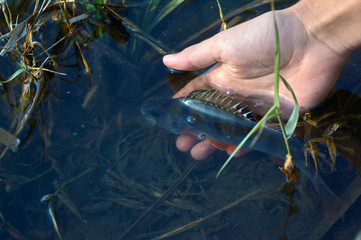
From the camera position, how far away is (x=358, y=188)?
2.88m

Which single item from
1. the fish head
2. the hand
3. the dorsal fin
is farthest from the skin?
the dorsal fin

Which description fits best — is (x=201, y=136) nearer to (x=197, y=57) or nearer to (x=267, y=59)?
(x=197, y=57)

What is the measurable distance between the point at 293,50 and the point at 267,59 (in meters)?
0.25

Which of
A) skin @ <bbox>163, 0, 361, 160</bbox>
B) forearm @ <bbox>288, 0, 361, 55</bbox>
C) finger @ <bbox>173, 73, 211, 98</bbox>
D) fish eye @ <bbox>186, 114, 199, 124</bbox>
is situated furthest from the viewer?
finger @ <bbox>173, 73, 211, 98</bbox>

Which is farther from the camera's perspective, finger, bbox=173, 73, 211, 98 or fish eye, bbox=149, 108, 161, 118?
finger, bbox=173, 73, 211, 98

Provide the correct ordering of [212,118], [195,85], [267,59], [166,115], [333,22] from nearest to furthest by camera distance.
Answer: [333,22] → [267,59] → [212,118] → [166,115] → [195,85]

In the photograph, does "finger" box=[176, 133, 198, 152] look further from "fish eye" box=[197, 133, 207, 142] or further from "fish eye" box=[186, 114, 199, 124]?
"fish eye" box=[186, 114, 199, 124]

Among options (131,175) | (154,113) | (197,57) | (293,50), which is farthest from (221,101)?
(131,175)

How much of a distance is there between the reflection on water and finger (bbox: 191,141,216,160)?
58 mm

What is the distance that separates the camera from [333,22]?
2.91 m

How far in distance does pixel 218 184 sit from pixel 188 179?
27 centimetres

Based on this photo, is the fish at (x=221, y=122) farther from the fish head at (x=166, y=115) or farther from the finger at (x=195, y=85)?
the finger at (x=195, y=85)

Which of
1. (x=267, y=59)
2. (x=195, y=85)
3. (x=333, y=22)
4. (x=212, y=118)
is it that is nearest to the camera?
(x=333, y=22)

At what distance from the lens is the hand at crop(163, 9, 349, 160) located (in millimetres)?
2988
